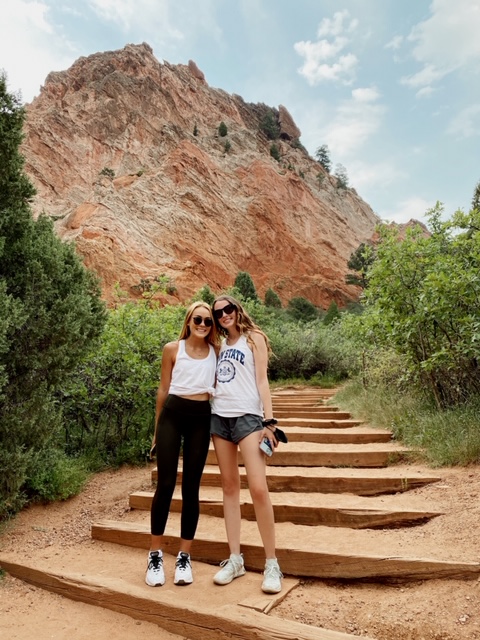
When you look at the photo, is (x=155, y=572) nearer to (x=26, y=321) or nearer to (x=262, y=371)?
(x=262, y=371)

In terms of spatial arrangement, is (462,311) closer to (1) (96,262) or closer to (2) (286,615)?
(2) (286,615)

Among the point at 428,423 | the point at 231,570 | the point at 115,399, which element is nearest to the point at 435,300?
the point at 428,423

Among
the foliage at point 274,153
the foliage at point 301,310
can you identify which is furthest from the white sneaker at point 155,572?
the foliage at point 274,153

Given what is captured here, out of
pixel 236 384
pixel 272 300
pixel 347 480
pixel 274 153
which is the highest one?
pixel 274 153

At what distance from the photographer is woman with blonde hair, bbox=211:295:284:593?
264 centimetres

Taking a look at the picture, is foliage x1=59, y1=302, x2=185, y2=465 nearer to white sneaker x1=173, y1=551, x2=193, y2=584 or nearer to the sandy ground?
the sandy ground

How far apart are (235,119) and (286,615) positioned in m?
70.9

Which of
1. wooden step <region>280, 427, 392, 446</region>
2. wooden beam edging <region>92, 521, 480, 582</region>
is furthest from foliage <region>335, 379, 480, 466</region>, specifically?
wooden beam edging <region>92, 521, 480, 582</region>

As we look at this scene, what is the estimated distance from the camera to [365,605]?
95.6 inches

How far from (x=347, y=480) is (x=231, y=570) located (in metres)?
1.67

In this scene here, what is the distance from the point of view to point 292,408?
8.37 metres

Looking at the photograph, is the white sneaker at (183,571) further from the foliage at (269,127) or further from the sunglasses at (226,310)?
the foliage at (269,127)

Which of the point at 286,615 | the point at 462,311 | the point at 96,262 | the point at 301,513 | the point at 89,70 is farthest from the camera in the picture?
the point at 89,70

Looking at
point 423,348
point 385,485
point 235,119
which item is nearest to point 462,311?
point 423,348
